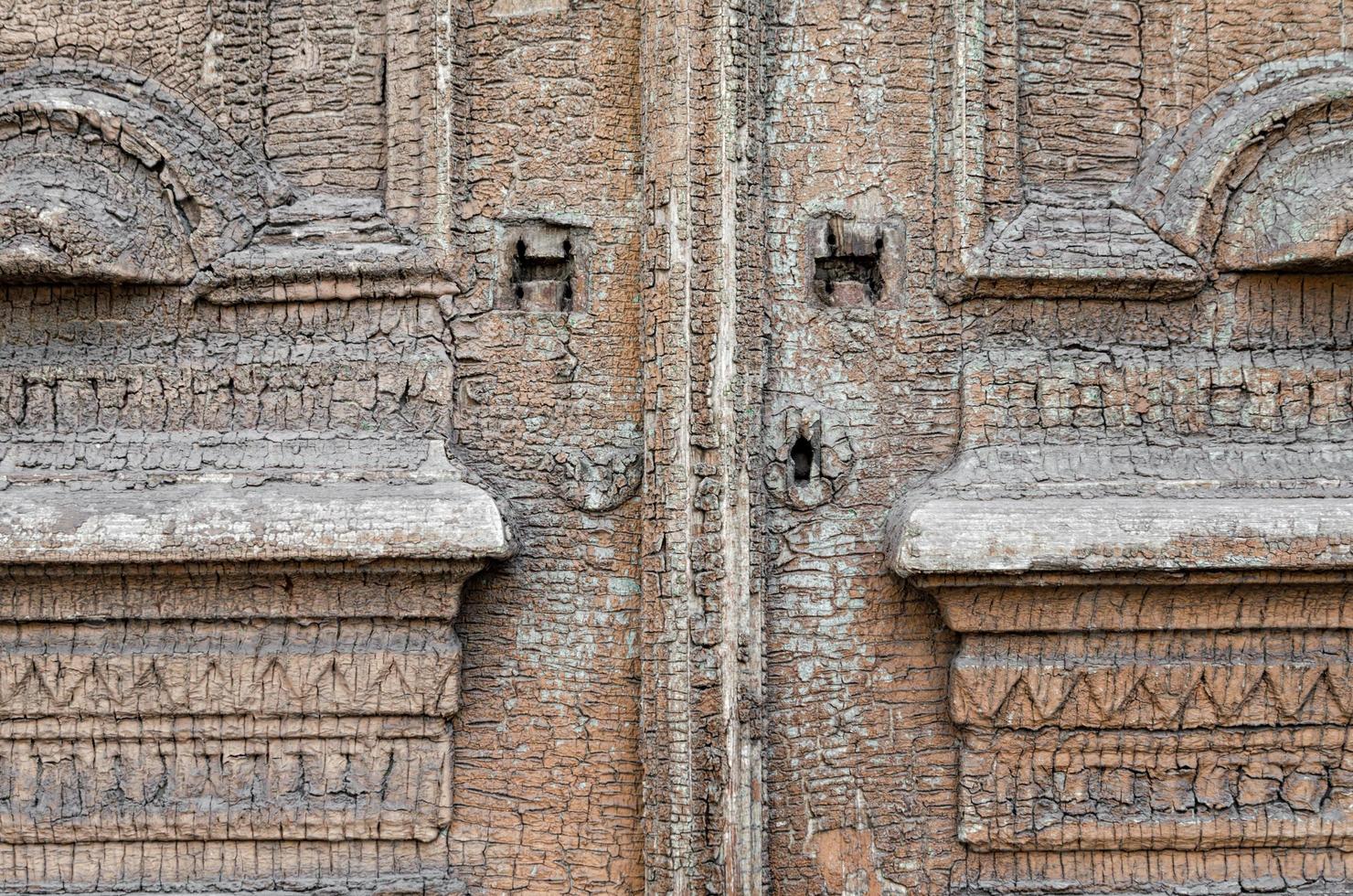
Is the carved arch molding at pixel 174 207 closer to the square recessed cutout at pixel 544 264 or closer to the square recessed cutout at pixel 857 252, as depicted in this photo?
the square recessed cutout at pixel 544 264

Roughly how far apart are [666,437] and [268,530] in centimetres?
73

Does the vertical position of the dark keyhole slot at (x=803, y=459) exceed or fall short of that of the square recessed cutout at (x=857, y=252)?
it falls short

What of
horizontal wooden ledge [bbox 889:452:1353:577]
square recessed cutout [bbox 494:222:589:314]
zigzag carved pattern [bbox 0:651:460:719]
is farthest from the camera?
square recessed cutout [bbox 494:222:589:314]

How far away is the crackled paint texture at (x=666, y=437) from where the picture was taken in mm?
2105

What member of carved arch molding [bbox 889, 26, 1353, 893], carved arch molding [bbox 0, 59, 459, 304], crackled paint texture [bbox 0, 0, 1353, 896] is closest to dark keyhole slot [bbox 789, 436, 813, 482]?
crackled paint texture [bbox 0, 0, 1353, 896]

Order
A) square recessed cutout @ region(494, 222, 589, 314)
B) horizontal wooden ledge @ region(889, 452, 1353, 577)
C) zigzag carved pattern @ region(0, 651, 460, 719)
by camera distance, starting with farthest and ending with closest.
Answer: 1. square recessed cutout @ region(494, 222, 589, 314)
2. zigzag carved pattern @ region(0, 651, 460, 719)
3. horizontal wooden ledge @ region(889, 452, 1353, 577)

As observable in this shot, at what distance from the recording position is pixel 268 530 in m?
2.05

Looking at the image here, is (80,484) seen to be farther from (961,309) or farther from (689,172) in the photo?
(961,309)

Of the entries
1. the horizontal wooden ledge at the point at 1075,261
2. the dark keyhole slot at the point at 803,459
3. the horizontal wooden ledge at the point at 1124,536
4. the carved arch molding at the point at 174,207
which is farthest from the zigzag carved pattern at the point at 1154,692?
the carved arch molding at the point at 174,207

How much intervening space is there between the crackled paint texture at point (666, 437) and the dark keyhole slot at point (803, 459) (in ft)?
0.09

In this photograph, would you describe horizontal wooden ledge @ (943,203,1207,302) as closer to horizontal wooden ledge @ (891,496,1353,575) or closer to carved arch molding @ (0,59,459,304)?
horizontal wooden ledge @ (891,496,1353,575)

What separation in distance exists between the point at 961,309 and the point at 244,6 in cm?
152

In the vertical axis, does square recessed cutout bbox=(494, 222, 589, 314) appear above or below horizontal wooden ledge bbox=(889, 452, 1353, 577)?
above

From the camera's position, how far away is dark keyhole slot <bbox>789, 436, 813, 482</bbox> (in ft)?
7.23
